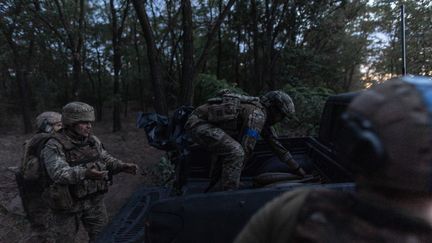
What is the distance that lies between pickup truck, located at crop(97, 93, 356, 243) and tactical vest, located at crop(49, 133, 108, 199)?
330mm

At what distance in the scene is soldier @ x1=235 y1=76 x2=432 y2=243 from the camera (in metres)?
0.90

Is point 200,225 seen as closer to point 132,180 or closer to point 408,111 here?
point 408,111

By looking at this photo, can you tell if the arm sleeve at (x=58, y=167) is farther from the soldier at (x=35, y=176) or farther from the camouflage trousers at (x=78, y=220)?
the camouflage trousers at (x=78, y=220)

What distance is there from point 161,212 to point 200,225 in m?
0.24

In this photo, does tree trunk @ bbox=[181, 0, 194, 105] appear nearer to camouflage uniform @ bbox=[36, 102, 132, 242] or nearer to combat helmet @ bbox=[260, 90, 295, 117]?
combat helmet @ bbox=[260, 90, 295, 117]

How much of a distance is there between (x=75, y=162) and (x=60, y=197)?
0.31 m

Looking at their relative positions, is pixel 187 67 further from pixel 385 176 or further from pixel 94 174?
pixel 385 176

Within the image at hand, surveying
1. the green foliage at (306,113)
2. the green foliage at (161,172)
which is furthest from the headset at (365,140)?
the green foliage at (306,113)

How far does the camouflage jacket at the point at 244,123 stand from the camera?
11.9ft

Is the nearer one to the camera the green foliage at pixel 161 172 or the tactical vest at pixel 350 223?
the tactical vest at pixel 350 223

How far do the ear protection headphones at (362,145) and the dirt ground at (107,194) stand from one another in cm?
433

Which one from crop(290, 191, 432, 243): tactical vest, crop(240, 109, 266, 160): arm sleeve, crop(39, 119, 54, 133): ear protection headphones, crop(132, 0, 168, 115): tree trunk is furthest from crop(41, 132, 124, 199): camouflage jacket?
crop(132, 0, 168, 115): tree trunk

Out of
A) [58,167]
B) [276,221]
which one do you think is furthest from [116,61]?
[276,221]

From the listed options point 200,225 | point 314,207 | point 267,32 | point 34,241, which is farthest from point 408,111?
point 267,32
